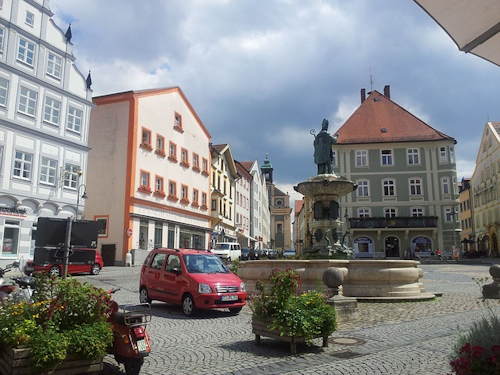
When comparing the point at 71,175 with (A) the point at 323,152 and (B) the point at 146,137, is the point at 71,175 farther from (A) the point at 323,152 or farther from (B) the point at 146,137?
(A) the point at 323,152

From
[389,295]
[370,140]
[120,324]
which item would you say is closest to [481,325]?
[120,324]

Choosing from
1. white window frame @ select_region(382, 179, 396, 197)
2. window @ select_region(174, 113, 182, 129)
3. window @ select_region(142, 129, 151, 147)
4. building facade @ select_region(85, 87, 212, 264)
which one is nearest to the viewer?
building facade @ select_region(85, 87, 212, 264)

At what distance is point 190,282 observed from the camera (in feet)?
37.6

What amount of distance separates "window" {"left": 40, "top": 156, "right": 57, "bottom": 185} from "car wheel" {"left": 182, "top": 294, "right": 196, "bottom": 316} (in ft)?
66.5

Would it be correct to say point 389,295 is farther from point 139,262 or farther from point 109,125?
point 109,125

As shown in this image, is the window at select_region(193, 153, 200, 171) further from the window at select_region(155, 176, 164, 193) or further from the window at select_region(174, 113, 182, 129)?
the window at select_region(155, 176, 164, 193)

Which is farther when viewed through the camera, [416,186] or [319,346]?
[416,186]

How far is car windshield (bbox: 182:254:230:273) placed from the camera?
12.1 metres

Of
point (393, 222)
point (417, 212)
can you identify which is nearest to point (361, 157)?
point (393, 222)

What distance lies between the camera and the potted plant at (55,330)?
4.80 metres

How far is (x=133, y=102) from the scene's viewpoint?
36062 millimetres

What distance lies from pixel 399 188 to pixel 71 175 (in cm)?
3519

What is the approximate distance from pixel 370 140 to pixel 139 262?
99.3ft

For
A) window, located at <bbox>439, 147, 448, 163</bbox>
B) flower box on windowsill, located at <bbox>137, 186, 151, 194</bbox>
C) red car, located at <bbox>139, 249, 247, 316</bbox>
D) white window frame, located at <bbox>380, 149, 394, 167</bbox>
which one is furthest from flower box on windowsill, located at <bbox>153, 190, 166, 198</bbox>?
window, located at <bbox>439, 147, 448, 163</bbox>
